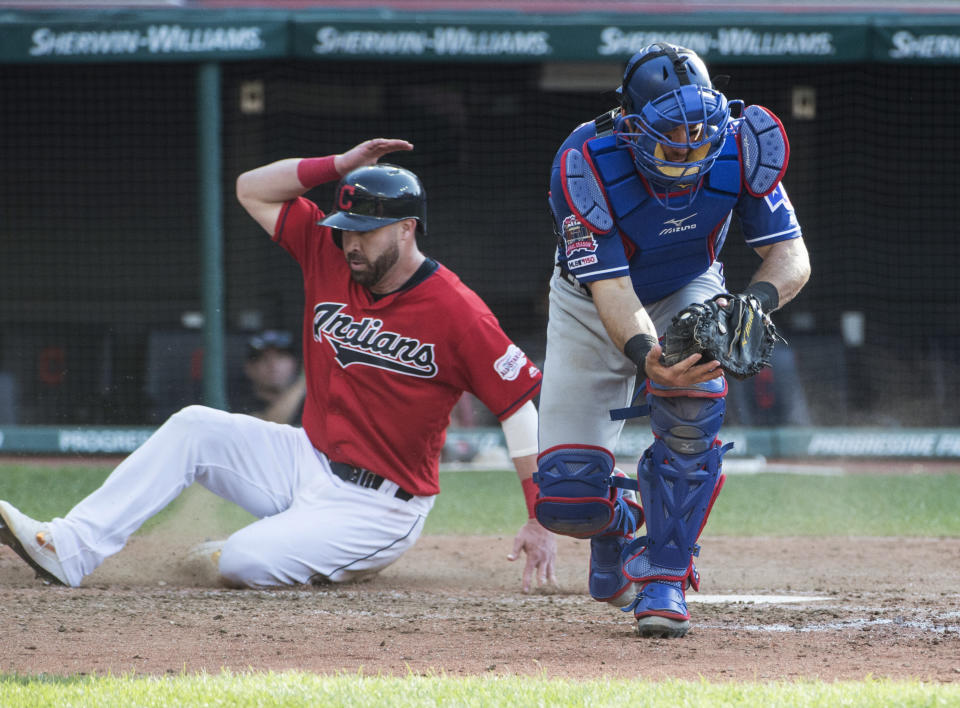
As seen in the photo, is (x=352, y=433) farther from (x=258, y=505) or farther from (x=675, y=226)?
(x=675, y=226)

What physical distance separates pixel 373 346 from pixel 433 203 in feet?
21.9

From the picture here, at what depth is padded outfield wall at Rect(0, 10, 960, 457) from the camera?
982 cm

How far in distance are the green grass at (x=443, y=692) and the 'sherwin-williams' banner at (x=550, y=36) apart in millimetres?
6198

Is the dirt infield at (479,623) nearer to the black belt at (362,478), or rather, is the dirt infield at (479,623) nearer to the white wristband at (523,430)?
the black belt at (362,478)

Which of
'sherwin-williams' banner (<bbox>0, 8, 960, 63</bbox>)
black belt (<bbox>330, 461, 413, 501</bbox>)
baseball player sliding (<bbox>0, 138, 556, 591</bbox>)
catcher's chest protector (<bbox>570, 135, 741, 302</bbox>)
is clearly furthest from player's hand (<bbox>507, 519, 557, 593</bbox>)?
'sherwin-williams' banner (<bbox>0, 8, 960, 63</bbox>)

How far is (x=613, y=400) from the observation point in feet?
12.2

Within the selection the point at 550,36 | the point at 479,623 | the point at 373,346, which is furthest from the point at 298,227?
the point at 550,36

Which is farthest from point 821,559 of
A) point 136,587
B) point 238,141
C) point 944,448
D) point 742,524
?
point 238,141

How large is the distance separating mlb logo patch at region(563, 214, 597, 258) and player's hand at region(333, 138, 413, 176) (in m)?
0.89

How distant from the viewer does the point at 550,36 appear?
8.42 meters

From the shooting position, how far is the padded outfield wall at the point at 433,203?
9.82 meters

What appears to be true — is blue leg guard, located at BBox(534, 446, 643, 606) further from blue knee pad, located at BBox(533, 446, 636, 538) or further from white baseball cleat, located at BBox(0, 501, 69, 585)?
white baseball cleat, located at BBox(0, 501, 69, 585)

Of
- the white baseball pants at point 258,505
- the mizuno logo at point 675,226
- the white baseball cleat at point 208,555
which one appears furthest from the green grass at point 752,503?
the mizuno logo at point 675,226

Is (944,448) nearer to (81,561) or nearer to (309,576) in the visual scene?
(309,576)
